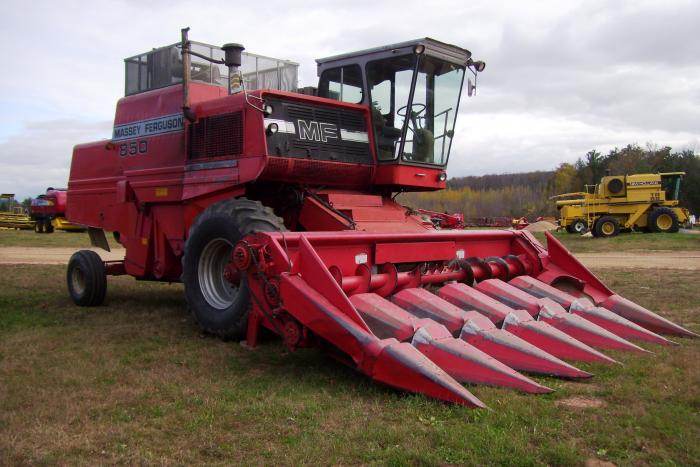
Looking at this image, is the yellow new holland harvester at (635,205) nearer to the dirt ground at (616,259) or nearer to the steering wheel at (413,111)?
the dirt ground at (616,259)

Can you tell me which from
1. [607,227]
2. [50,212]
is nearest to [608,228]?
[607,227]

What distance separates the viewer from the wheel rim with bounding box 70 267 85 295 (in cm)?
902

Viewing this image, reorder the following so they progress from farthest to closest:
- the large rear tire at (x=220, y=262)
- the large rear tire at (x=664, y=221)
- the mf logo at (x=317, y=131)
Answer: the large rear tire at (x=664, y=221) → the mf logo at (x=317, y=131) → the large rear tire at (x=220, y=262)

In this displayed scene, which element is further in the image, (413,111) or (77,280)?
(77,280)

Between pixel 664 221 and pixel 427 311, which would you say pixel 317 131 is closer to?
pixel 427 311

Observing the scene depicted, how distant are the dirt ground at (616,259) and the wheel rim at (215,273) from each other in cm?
1051

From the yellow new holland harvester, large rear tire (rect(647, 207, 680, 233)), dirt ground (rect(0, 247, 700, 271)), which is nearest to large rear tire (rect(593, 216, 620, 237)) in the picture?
the yellow new holland harvester

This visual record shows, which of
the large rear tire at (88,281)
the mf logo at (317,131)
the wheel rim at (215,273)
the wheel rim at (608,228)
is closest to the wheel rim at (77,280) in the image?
the large rear tire at (88,281)

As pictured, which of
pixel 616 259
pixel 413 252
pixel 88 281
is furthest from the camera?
pixel 616 259

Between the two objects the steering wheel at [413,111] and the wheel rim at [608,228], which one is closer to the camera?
the steering wheel at [413,111]

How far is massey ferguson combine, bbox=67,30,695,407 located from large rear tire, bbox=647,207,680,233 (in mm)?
21558

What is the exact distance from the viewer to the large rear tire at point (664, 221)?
2652 cm

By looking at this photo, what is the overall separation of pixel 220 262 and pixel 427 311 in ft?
8.50

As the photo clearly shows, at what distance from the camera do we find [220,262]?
6887 mm
